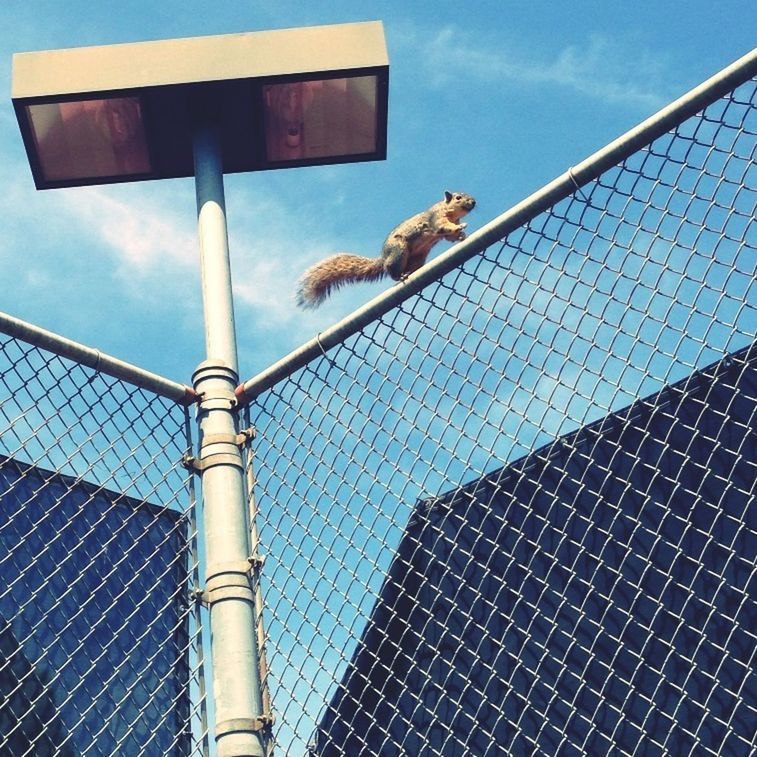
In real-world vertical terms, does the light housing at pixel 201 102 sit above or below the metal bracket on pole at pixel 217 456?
above

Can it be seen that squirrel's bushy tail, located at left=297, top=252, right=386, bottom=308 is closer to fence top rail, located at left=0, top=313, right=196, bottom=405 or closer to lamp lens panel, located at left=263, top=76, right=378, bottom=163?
lamp lens panel, located at left=263, top=76, right=378, bottom=163

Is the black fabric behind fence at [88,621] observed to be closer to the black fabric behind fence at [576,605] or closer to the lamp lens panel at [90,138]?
the black fabric behind fence at [576,605]

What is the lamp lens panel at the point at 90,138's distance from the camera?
3.50 metres

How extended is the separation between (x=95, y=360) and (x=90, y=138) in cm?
72

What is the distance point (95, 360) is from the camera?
3.26m

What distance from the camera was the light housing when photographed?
3422 mm

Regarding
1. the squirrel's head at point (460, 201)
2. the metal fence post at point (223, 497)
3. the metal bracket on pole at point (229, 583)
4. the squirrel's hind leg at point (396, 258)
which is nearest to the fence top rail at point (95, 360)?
the metal fence post at point (223, 497)

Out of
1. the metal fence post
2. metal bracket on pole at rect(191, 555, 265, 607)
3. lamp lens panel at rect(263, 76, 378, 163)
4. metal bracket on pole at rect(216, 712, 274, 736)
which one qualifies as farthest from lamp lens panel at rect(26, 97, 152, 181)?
metal bracket on pole at rect(216, 712, 274, 736)

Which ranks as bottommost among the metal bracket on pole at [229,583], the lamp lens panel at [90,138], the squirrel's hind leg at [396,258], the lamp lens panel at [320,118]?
the metal bracket on pole at [229,583]

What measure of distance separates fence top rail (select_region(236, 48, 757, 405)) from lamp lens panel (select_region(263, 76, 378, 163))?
631mm

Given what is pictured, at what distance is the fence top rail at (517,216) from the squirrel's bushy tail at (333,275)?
3.34 ft

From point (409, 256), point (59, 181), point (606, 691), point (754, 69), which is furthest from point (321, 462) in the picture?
point (409, 256)

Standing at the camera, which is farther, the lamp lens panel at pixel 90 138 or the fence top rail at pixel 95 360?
the lamp lens panel at pixel 90 138

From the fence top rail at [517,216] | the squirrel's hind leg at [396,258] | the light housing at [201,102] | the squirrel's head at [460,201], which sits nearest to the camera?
the fence top rail at [517,216]
